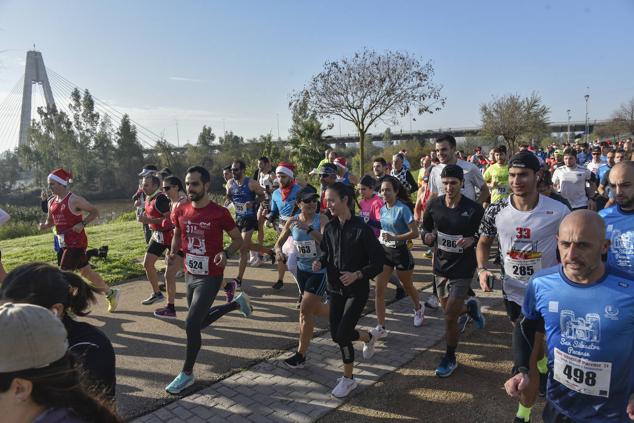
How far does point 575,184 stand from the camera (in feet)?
26.9

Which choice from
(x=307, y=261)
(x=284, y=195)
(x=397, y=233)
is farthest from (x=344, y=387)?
(x=284, y=195)

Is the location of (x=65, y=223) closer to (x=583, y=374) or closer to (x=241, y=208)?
(x=241, y=208)

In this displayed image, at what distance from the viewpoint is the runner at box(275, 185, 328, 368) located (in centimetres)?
445

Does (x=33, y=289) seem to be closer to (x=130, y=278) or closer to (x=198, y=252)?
(x=198, y=252)

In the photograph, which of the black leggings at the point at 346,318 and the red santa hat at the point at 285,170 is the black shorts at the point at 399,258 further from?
the red santa hat at the point at 285,170

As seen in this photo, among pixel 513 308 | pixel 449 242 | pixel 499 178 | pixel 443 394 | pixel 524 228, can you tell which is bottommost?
pixel 443 394

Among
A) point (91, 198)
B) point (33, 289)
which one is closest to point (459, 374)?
point (33, 289)

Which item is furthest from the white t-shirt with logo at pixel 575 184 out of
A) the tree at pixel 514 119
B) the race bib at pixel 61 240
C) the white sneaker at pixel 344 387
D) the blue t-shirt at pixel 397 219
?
the tree at pixel 514 119

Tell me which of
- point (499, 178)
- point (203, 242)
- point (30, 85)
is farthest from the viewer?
point (30, 85)

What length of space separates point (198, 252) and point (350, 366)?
1.99 m

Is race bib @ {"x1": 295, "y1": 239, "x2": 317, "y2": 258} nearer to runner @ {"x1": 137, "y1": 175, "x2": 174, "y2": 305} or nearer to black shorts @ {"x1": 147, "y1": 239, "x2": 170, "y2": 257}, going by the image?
runner @ {"x1": 137, "y1": 175, "x2": 174, "y2": 305}

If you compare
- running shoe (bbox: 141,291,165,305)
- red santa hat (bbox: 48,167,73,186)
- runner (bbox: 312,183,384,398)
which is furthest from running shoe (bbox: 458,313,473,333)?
red santa hat (bbox: 48,167,73,186)

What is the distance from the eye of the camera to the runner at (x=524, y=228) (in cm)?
350

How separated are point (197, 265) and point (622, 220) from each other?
3997 millimetres
